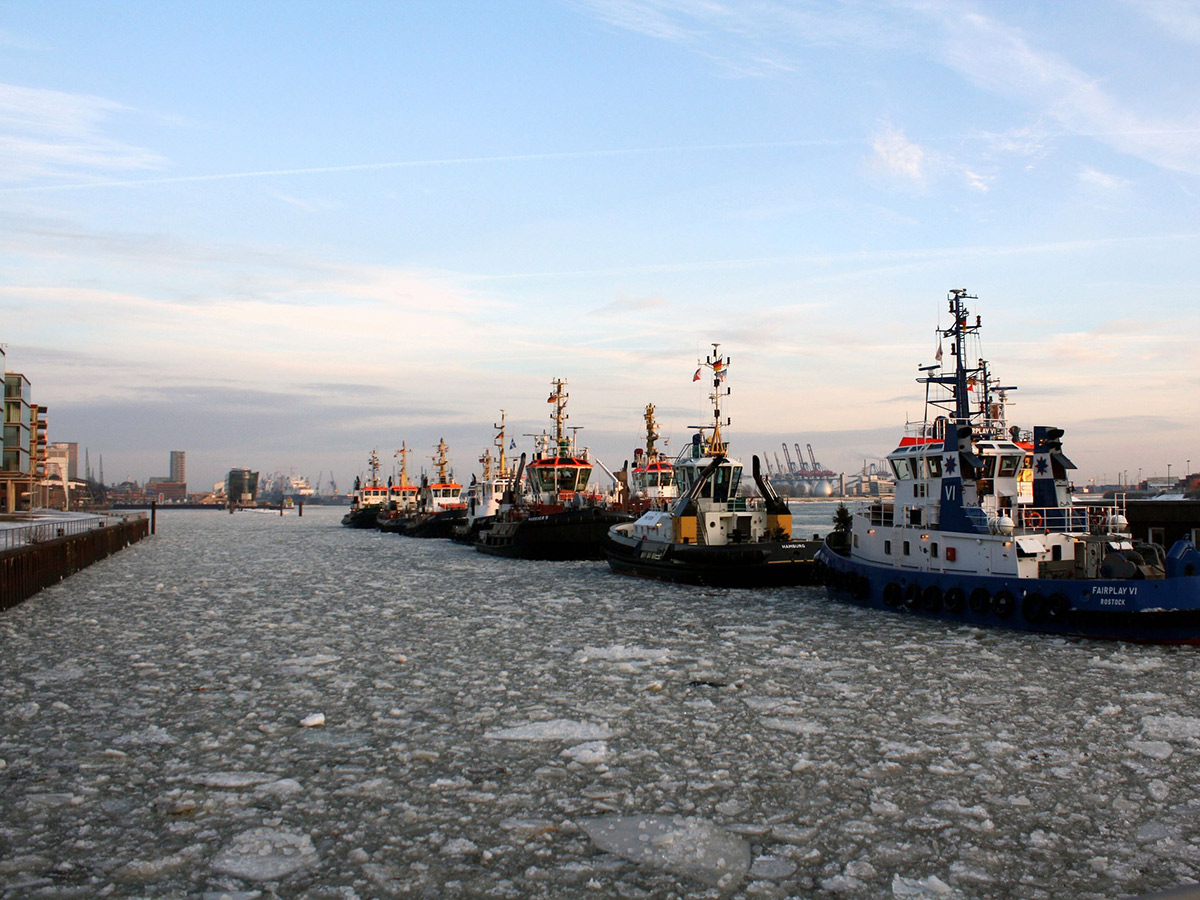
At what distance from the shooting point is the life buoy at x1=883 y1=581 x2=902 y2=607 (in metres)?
20.4

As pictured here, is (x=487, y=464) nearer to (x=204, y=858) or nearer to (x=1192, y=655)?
(x=1192, y=655)

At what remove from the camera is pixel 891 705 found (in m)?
11.8

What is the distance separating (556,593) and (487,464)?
50539 mm

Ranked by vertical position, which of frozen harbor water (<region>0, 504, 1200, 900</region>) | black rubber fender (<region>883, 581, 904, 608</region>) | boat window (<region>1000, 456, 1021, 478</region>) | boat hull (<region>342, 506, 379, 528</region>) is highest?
boat window (<region>1000, 456, 1021, 478</region>)

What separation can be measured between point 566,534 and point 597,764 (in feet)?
106

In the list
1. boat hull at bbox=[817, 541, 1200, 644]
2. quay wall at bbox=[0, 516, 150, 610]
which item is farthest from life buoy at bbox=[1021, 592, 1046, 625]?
quay wall at bbox=[0, 516, 150, 610]

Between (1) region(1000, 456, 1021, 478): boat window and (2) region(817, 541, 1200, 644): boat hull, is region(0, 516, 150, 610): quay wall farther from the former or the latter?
(1) region(1000, 456, 1021, 478): boat window

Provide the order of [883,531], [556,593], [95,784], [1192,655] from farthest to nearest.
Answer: [556,593] → [883,531] → [1192,655] → [95,784]

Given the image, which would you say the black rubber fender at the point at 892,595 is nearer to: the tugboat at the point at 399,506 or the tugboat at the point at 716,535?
the tugboat at the point at 716,535

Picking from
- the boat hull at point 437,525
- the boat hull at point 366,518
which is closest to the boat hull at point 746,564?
→ the boat hull at point 437,525

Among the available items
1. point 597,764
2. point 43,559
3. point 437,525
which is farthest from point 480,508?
point 597,764

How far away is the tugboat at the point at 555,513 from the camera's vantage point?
41719 millimetres

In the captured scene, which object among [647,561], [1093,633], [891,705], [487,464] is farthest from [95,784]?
[487,464]

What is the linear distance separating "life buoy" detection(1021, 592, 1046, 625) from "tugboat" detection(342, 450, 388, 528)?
8078 cm
